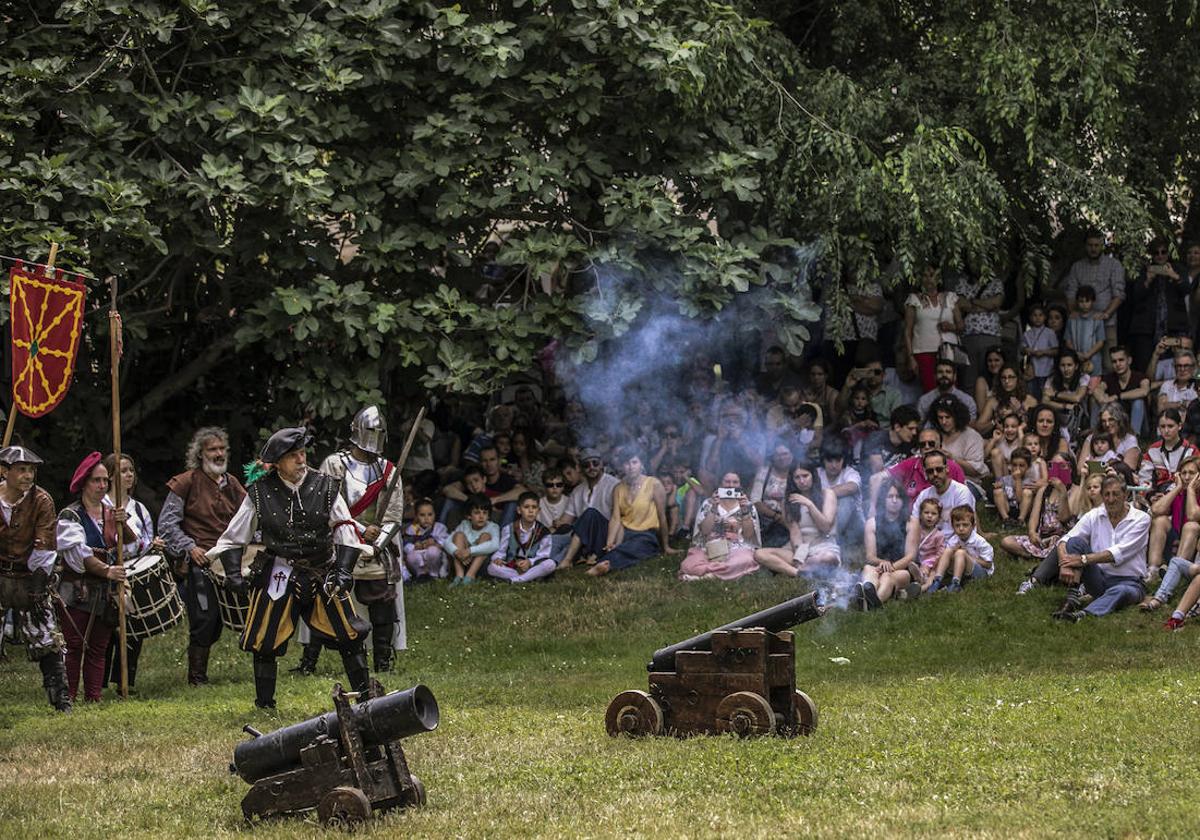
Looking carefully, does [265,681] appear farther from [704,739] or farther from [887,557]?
[887,557]

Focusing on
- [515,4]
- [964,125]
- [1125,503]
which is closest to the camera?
[1125,503]

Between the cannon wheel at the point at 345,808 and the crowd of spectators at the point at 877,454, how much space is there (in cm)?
774

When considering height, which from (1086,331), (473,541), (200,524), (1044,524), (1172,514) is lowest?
(473,541)

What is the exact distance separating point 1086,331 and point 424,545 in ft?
22.6

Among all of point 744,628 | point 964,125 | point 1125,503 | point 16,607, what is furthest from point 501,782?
point 964,125

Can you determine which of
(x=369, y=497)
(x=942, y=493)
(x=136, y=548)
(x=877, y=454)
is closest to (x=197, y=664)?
(x=136, y=548)

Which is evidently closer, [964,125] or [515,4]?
[515,4]

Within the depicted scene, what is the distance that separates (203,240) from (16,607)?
15.0 feet

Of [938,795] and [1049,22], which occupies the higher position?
[1049,22]

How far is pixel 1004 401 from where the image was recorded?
1733 cm

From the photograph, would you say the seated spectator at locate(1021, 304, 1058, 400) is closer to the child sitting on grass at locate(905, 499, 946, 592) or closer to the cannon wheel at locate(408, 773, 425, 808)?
the child sitting on grass at locate(905, 499, 946, 592)

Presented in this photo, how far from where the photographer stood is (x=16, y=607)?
1193 cm

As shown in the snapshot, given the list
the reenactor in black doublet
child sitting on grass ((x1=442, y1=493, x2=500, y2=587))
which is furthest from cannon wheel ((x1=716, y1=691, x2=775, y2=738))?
child sitting on grass ((x1=442, y1=493, x2=500, y2=587))

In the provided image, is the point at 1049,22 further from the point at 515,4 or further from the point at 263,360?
the point at 263,360
